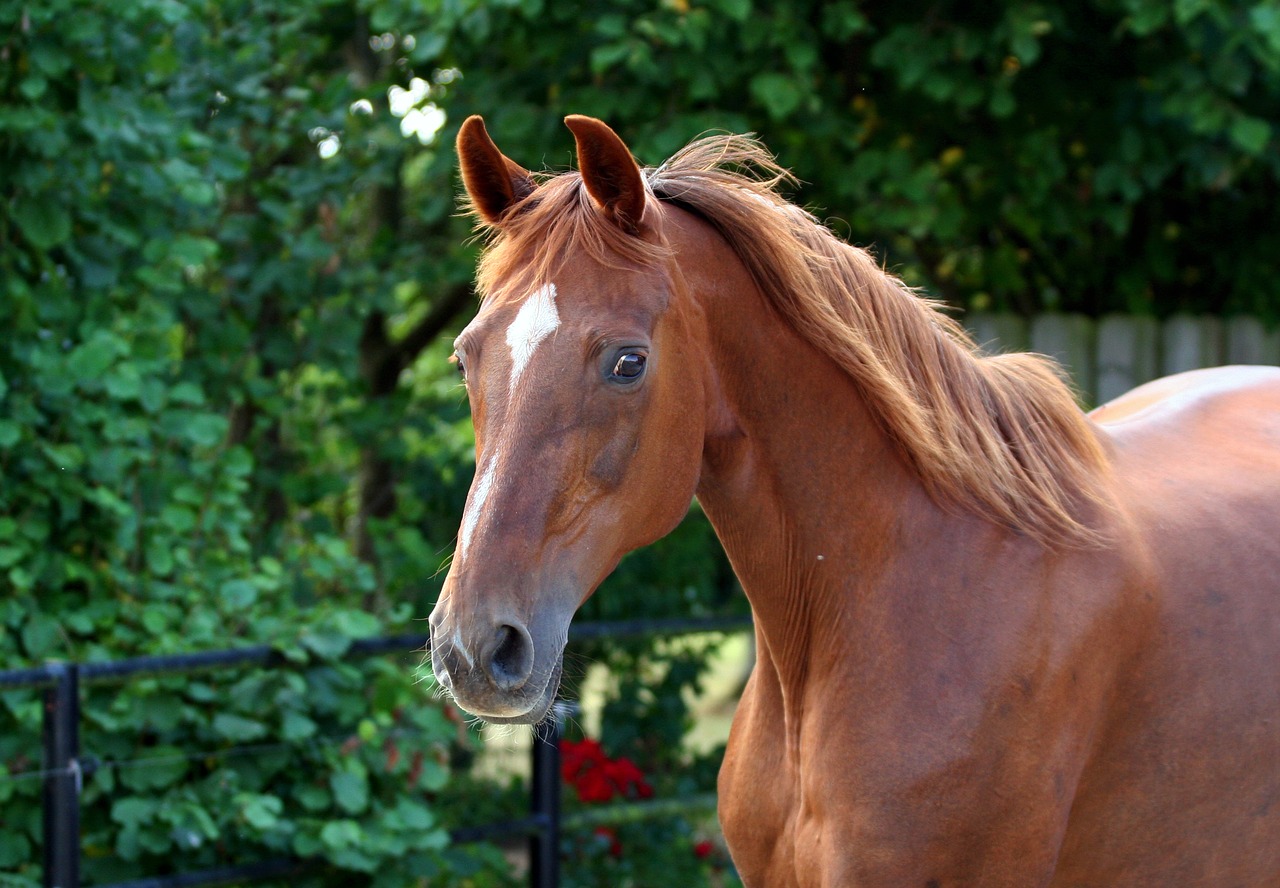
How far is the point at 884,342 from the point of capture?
217 cm

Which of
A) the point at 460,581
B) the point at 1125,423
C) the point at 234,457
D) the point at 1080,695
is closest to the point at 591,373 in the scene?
the point at 460,581

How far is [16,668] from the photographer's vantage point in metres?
3.18

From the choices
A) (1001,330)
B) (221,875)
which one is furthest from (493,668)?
(1001,330)

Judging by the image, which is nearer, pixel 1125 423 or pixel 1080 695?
pixel 1080 695

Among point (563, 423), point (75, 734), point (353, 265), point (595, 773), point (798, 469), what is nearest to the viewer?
point (563, 423)

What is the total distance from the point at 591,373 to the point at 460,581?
1.14ft

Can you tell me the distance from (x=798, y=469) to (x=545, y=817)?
2.44 m

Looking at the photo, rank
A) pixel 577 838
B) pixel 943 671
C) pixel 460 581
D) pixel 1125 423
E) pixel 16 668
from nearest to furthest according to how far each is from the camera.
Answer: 1. pixel 460 581
2. pixel 943 671
3. pixel 1125 423
4. pixel 16 668
5. pixel 577 838

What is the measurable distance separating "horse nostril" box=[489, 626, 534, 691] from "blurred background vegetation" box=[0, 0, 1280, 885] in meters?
1.55

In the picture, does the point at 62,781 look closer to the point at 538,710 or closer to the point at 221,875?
the point at 221,875

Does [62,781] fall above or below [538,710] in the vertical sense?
below

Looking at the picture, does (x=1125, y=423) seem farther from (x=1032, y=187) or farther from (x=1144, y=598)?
(x=1032, y=187)

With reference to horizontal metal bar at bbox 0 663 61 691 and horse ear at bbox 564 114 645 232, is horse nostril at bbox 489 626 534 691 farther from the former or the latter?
horizontal metal bar at bbox 0 663 61 691

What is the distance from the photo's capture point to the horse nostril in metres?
1.73
